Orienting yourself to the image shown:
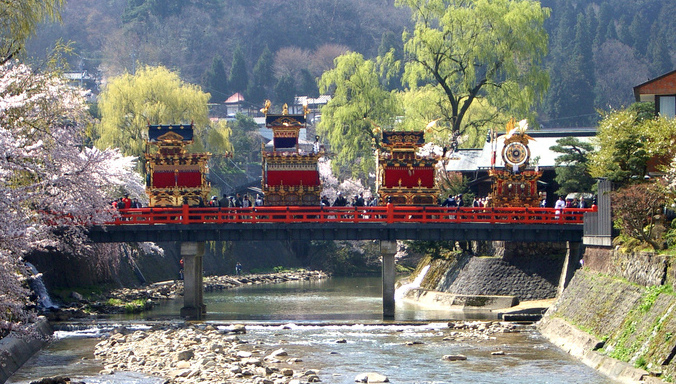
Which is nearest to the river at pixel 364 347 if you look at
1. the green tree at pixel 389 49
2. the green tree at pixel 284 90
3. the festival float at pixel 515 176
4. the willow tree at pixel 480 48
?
the festival float at pixel 515 176

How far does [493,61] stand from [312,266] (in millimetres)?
28069

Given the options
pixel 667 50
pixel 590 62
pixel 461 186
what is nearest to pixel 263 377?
pixel 461 186

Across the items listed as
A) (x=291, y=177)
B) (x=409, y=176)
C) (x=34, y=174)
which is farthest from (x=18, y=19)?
(x=409, y=176)

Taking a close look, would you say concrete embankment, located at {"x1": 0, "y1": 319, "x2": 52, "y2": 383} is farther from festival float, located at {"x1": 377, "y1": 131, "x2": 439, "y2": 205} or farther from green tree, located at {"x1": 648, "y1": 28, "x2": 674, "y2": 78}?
green tree, located at {"x1": 648, "y1": 28, "x2": 674, "y2": 78}

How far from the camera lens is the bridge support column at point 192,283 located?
42812 millimetres

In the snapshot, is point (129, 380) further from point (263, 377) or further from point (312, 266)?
point (312, 266)

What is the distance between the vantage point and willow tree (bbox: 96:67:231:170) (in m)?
62.8

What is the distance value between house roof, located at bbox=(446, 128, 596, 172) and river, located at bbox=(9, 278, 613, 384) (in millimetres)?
12354

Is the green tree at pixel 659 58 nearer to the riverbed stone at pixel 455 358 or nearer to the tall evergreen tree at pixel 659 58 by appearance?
the tall evergreen tree at pixel 659 58

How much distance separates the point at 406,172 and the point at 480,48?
15077mm

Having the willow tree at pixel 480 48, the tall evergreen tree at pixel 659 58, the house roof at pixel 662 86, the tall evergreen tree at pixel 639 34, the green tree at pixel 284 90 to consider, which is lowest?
the house roof at pixel 662 86

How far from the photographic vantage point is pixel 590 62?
134 metres

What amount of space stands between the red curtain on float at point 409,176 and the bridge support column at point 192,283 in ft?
36.0

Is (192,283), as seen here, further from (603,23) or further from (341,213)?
(603,23)
